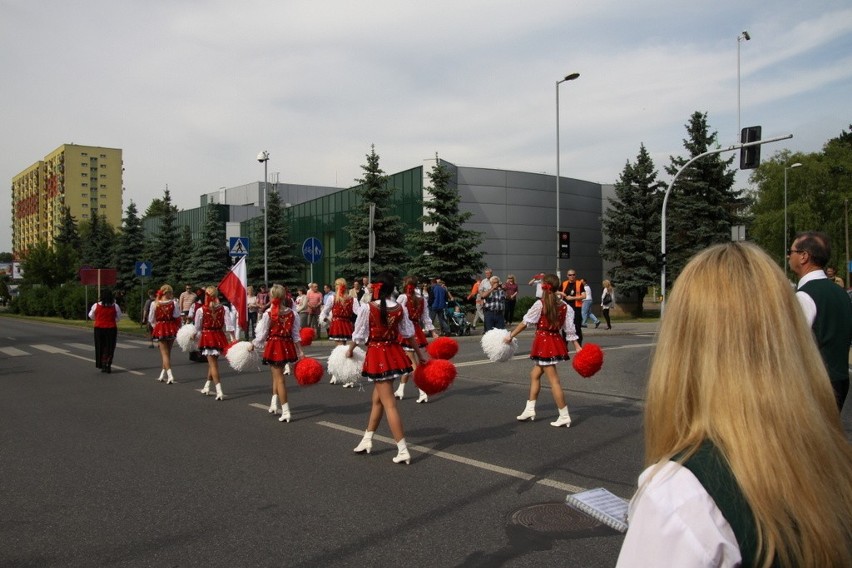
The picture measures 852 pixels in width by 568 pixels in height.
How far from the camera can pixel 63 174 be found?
478 feet

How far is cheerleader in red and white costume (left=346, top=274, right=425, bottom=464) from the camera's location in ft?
22.4

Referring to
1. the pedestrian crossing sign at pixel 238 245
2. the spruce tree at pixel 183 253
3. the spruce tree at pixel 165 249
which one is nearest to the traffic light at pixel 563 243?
the pedestrian crossing sign at pixel 238 245

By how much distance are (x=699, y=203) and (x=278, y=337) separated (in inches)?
1275

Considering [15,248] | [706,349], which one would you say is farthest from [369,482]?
[15,248]

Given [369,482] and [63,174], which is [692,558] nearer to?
[369,482]

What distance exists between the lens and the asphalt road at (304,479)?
438 centimetres

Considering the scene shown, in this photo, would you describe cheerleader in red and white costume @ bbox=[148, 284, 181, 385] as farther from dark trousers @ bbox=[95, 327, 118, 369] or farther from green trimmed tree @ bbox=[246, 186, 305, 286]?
green trimmed tree @ bbox=[246, 186, 305, 286]

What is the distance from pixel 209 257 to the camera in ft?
158

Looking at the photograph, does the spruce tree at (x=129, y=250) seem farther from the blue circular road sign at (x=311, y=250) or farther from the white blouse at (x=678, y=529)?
the white blouse at (x=678, y=529)

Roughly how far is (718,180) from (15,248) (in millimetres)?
195470

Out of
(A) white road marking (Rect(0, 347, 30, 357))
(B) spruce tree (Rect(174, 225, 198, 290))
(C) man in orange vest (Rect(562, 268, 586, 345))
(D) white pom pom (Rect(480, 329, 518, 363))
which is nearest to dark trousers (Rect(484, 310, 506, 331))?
(C) man in orange vest (Rect(562, 268, 586, 345))

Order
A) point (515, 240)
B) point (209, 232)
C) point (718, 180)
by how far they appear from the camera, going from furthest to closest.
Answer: point (209, 232), point (718, 180), point (515, 240)

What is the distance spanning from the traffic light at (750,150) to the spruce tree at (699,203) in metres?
17.7

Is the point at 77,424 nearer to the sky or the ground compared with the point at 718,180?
nearer to the ground
